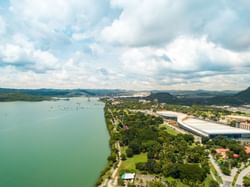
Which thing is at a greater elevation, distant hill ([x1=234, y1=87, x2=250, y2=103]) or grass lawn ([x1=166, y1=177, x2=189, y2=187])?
distant hill ([x1=234, y1=87, x2=250, y2=103])

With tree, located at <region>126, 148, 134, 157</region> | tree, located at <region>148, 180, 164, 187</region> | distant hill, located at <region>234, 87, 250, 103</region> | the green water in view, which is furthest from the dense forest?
distant hill, located at <region>234, 87, 250, 103</region>

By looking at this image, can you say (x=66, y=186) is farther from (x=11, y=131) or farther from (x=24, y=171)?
(x=11, y=131)

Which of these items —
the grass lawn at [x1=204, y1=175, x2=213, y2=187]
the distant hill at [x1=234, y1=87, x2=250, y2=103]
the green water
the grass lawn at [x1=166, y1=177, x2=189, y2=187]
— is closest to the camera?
the grass lawn at [x1=166, y1=177, x2=189, y2=187]

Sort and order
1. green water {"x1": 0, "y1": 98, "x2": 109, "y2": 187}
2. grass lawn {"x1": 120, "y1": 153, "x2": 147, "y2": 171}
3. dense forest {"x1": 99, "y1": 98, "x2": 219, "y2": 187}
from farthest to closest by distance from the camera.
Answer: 1. grass lawn {"x1": 120, "y1": 153, "x2": 147, "y2": 171}
2. green water {"x1": 0, "y1": 98, "x2": 109, "y2": 187}
3. dense forest {"x1": 99, "y1": 98, "x2": 219, "y2": 187}

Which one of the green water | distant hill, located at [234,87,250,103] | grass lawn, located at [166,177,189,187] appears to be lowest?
the green water

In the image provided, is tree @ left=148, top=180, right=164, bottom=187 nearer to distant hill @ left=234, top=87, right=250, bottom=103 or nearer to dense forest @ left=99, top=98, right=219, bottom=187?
dense forest @ left=99, top=98, right=219, bottom=187

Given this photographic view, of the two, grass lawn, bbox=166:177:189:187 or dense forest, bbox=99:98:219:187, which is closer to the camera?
grass lawn, bbox=166:177:189:187

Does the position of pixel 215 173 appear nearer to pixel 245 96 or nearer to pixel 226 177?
pixel 226 177

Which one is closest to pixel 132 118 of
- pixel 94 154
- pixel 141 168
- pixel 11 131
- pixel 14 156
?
pixel 11 131

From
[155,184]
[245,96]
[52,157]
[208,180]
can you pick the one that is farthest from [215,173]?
[245,96]

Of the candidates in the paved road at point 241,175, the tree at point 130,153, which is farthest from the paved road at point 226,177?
the tree at point 130,153
